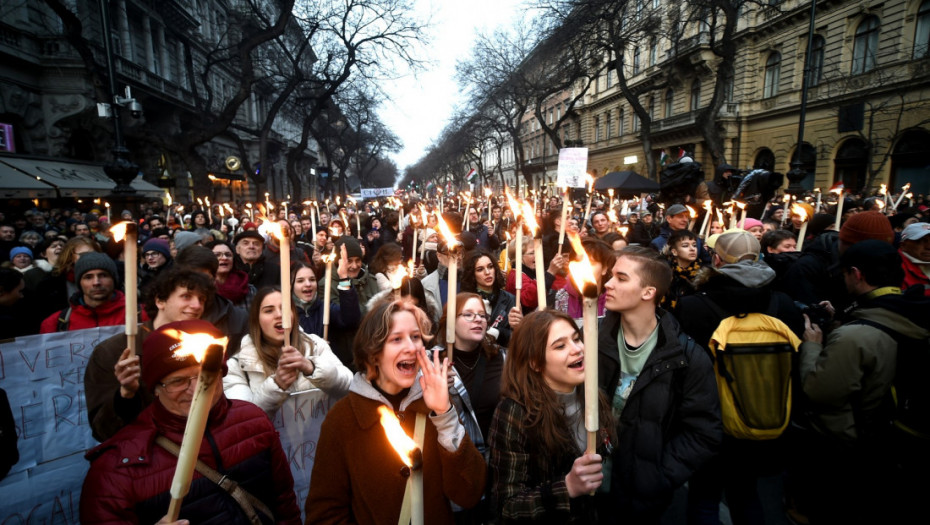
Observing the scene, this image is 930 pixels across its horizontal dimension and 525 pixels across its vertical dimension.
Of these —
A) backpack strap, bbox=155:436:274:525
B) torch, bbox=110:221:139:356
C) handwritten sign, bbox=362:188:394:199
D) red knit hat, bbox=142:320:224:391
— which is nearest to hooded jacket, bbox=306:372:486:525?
backpack strap, bbox=155:436:274:525

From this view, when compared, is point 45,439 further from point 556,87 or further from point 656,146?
point 656,146

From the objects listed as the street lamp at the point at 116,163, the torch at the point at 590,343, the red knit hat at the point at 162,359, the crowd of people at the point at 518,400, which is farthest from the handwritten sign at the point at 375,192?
the torch at the point at 590,343

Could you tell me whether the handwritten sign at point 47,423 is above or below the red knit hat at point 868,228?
below

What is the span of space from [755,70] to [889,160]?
10.4 metres

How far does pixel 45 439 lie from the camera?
2.61 metres

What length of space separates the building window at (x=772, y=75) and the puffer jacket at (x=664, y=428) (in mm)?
29887

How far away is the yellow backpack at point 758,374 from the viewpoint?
2.37 metres

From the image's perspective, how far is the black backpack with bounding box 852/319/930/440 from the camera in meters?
2.26

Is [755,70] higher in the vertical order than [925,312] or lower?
higher

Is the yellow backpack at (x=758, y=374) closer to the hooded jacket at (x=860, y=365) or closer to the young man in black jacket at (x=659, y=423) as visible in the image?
the hooded jacket at (x=860, y=365)

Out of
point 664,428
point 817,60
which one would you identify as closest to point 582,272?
point 664,428

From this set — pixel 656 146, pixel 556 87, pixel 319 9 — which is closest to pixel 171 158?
pixel 319 9

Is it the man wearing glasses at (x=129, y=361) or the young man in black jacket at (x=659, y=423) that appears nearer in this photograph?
the man wearing glasses at (x=129, y=361)

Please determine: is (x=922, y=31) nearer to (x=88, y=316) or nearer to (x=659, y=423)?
(x=659, y=423)
